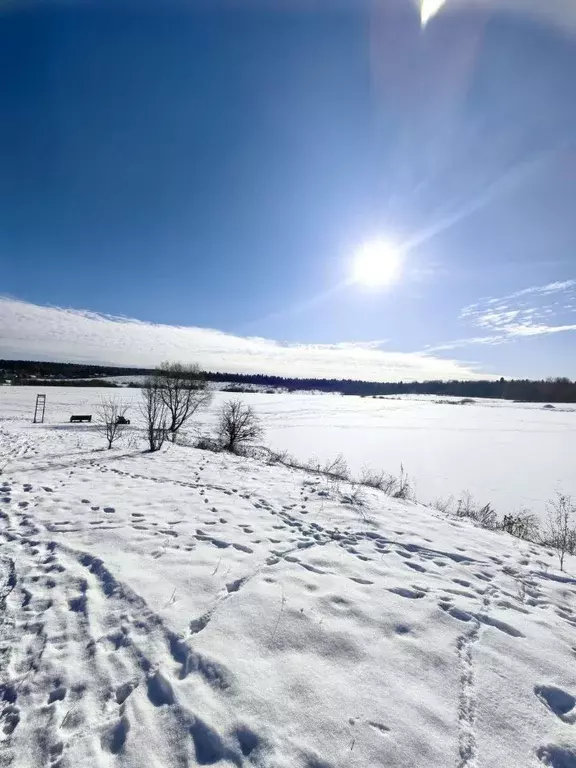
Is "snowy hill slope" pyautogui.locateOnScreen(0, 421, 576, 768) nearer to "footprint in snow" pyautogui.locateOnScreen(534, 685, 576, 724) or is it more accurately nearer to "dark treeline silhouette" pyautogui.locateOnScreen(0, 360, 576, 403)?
"footprint in snow" pyautogui.locateOnScreen(534, 685, 576, 724)

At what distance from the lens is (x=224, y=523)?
632 cm

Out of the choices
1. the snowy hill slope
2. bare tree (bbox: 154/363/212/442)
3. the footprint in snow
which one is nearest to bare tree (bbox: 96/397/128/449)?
bare tree (bbox: 154/363/212/442)

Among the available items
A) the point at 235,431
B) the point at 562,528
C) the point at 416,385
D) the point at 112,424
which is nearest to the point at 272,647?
the point at 562,528

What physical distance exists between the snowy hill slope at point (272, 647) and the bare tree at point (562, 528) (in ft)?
8.07

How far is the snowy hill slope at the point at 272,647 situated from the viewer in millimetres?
2355

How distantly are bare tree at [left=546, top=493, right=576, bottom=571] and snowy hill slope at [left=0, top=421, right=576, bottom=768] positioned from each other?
8.07ft

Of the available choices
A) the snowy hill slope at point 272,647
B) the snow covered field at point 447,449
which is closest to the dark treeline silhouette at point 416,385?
the snow covered field at point 447,449

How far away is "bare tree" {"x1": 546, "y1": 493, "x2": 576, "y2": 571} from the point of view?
798cm

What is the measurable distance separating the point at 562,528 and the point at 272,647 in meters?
10.7

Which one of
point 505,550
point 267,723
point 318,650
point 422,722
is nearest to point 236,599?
point 318,650

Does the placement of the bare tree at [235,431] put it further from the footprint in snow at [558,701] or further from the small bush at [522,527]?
the footprint in snow at [558,701]

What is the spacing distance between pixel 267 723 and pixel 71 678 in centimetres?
168

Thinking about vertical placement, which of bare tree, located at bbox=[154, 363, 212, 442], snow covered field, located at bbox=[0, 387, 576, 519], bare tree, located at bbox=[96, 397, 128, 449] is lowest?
snow covered field, located at bbox=[0, 387, 576, 519]

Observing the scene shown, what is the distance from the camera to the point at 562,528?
981 cm
